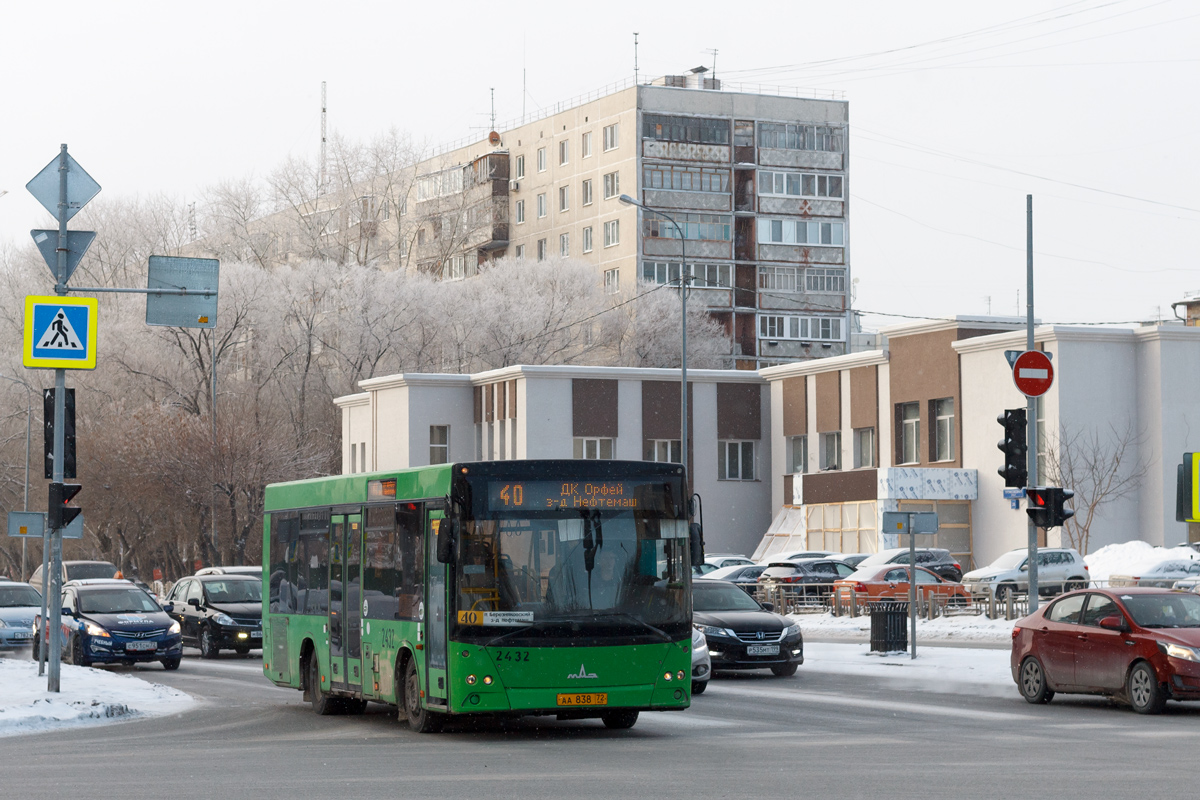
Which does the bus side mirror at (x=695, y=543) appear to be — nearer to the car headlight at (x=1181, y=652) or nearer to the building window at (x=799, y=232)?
the car headlight at (x=1181, y=652)

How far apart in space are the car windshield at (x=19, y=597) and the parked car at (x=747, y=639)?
1470 centimetres

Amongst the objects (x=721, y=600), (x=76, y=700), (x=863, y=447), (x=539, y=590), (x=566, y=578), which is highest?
(x=863, y=447)

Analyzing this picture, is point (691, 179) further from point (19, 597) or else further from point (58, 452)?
point (58, 452)

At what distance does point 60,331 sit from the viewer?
2084 centimetres

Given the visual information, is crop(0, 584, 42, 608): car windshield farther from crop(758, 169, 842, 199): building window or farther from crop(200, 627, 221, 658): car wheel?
crop(758, 169, 842, 199): building window

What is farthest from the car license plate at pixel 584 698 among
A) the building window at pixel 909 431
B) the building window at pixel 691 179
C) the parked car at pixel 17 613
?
the building window at pixel 691 179

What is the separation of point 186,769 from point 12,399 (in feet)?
217

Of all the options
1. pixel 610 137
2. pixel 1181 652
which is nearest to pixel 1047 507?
pixel 1181 652

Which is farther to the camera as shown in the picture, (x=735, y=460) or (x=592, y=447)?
(x=735, y=460)

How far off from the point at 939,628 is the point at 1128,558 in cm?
1137

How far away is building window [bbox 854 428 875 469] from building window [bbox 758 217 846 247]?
126 ft

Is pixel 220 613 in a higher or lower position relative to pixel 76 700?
higher

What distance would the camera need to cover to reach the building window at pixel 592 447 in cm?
6600

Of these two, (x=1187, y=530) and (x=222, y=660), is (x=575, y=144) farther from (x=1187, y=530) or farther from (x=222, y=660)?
(x=222, y=660)
